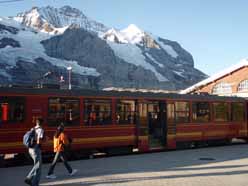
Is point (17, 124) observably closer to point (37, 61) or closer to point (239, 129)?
point (239, 129)

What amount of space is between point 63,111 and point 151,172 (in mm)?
5019

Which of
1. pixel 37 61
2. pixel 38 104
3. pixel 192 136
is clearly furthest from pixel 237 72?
pixel 37 61

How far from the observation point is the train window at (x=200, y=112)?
2134 centimetres

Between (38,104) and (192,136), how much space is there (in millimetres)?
8976

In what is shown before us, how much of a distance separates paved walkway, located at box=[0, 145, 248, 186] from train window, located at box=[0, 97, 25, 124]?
Answer: 1.78 m

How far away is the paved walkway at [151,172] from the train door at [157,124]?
301 cm

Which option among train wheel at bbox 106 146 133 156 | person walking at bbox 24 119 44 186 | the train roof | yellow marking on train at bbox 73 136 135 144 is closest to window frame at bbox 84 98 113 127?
the train roof

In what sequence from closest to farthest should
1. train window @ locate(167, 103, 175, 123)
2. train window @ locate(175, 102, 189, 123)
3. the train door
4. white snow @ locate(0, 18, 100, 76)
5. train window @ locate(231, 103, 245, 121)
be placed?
the train door, train window @ locate(167, 103, 175, 123), train window @ locate(175, 102, 189, 123), train window @ locate(231, 103, 245, 121), white snow @ locate(0, 18, 100, 76)

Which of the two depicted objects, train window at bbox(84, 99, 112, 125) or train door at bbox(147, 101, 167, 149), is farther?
train door at bbox(147, 101, 167, 149)

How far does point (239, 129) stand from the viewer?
2433 centimetres

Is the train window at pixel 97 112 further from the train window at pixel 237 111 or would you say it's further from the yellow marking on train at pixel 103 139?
the train window at pixel 237 111

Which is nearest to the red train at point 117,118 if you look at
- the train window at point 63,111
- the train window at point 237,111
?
the train window at point 63,111

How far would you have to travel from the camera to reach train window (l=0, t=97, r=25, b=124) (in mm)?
14508

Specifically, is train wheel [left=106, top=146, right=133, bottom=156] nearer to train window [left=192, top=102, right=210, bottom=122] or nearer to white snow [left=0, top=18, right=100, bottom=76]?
train window [left=192, top=102, right=210, bottom=122]
